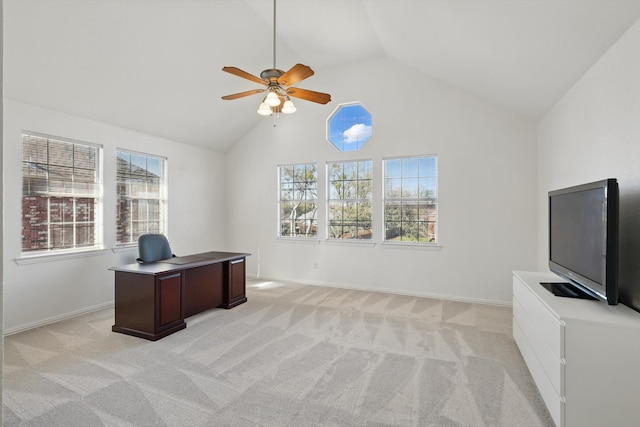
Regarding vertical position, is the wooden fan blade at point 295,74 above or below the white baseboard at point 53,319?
above

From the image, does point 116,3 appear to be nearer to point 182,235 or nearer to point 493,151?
point 182,235

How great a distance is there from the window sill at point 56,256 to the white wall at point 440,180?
2830 millimetres

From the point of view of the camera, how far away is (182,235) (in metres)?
6.09

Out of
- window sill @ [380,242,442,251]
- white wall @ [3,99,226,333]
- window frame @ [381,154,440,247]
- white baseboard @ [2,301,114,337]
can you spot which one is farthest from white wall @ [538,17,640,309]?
white baseboard @ [2,301,114,337]

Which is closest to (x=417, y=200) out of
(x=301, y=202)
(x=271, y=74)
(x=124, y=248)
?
(x=301, y=202)

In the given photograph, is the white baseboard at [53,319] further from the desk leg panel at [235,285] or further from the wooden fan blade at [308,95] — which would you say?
the wooden fan blade at [308,95]

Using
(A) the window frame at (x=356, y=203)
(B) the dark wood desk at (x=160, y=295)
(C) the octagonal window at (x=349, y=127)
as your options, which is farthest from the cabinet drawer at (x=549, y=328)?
(C) the octagonal window at (x=349, y=127)

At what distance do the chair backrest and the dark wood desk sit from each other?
1.35ft

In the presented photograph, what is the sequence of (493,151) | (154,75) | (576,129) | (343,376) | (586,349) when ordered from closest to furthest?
(586,349)
(343,376)
(576,129)
(154,75)
(493,151)

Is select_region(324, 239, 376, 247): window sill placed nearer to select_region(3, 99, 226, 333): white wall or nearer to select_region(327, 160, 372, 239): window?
select_region(327, 160, 372, 239): window

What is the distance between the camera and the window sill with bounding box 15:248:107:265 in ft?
12.8

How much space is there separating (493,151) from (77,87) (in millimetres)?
5422

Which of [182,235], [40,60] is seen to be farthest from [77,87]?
[182,235]

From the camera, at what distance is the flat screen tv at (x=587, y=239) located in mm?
2090
